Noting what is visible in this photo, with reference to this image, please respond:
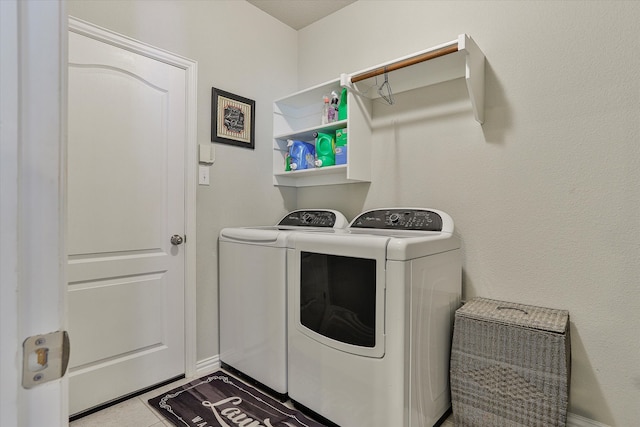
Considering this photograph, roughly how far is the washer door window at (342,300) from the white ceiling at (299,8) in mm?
1945

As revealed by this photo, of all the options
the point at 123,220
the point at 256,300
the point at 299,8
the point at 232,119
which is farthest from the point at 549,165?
the point at 123,220

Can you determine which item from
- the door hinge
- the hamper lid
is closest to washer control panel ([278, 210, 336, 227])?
the hamper lid

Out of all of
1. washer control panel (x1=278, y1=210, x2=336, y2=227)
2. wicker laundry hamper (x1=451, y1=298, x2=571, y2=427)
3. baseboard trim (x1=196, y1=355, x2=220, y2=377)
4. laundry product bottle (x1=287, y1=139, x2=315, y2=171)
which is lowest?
baseboard trim (x1=196, y1=355, x2=220, y2=377)

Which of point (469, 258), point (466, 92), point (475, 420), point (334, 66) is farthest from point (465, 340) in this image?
point (334, 66)

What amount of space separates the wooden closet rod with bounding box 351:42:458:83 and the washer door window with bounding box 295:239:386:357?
1114 mm

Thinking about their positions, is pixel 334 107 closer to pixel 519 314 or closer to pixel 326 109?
pixel 326 109

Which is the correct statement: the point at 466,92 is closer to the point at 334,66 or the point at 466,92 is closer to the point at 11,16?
the point at 334,66

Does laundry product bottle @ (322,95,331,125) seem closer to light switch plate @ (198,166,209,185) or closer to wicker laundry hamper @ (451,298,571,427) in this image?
light switch plate @ (198,166,209,185)

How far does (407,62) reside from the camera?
1872 millimetres

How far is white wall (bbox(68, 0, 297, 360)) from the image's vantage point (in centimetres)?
200

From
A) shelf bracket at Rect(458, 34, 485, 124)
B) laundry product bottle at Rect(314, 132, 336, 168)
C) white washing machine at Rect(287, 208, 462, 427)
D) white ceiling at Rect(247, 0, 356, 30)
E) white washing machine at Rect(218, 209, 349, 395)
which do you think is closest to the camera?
white washing machine at Rect(287, 208, 462, 427)

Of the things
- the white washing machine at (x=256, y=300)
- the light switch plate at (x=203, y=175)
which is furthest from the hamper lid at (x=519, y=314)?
the light switch plate at (x=203, y=175)

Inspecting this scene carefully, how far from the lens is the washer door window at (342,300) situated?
4.76 ft

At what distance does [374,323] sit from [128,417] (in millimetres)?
1425
